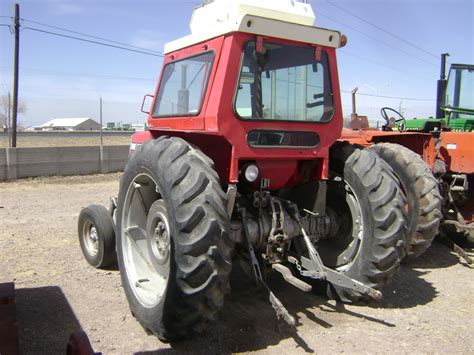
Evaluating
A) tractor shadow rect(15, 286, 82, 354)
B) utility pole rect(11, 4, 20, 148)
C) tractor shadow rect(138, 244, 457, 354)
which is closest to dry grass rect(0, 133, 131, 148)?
utility pole rect(11, 4, 20, 148)

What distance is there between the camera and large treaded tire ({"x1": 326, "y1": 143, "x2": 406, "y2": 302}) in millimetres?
3885

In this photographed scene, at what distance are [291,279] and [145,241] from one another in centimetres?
139

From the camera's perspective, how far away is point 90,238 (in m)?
5.37

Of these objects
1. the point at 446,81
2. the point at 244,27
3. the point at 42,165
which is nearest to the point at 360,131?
the point at 446,81

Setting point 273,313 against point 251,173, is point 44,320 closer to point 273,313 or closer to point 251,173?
point 273,313

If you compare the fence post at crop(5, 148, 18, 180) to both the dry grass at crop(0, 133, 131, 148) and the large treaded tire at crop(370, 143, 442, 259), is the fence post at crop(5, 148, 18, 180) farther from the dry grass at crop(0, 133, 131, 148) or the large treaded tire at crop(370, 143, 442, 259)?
the large treaded tire at crop(370, 143, 442, 259)

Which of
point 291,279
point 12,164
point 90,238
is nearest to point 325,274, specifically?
point 291,279

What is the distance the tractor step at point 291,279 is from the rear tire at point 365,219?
25.8 inches

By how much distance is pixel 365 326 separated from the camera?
12.6ft

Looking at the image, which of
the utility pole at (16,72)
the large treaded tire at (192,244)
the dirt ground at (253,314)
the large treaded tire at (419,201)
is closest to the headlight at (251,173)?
the large treaded tire at (192,244)

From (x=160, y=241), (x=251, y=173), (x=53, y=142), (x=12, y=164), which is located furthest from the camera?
(x=53, y=142)

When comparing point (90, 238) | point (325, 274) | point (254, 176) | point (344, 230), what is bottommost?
point (90, 238)

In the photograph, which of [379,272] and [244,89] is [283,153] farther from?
[379,272]

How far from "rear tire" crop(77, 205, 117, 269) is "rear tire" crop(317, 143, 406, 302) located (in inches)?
90.7
